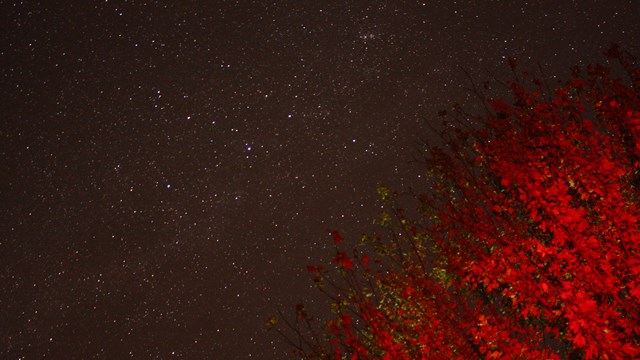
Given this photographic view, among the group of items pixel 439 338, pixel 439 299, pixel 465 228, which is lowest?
pixel 439 338

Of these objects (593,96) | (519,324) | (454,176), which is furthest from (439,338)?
(593,96)

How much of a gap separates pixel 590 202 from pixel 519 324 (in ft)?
9.68

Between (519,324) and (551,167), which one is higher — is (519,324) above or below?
below

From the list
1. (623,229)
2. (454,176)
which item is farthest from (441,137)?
(623,229)

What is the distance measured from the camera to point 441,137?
1375cm

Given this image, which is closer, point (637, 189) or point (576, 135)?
point (637, 189)

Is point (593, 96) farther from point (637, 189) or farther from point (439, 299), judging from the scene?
point (439, 299)

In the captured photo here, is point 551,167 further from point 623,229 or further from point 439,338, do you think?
point 439,338

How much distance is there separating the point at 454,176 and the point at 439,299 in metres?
3.07

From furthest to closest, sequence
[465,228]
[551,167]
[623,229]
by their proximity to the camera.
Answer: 1. [465,228]
2. [551,167]
3. [623,229]

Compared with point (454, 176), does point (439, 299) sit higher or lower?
lower

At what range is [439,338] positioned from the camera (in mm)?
12844

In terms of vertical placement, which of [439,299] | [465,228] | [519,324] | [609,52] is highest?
[609,52]

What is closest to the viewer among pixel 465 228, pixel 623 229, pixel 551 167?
pixel 623 229
